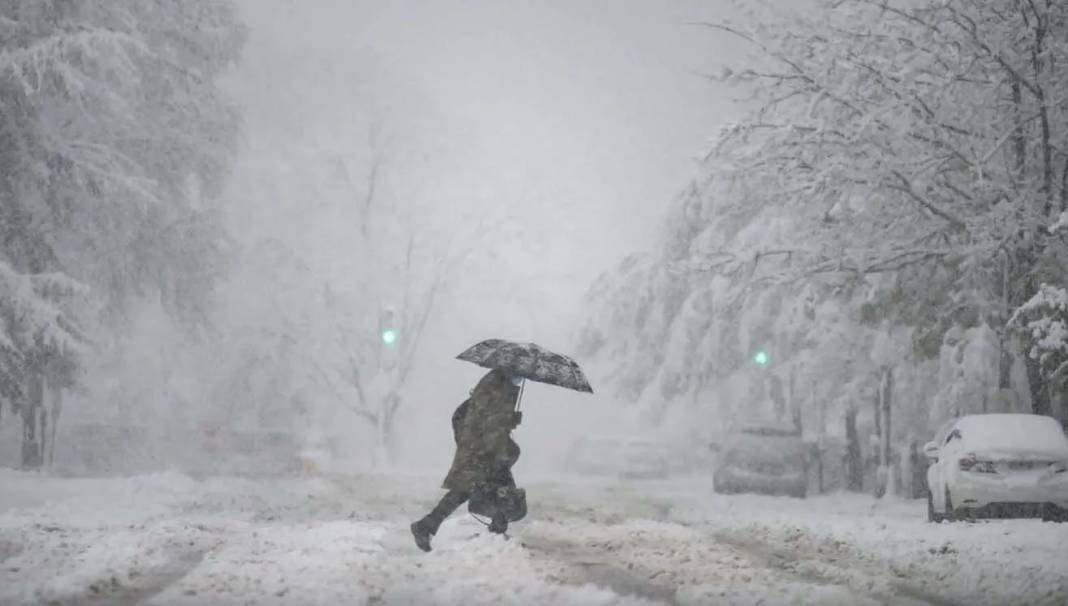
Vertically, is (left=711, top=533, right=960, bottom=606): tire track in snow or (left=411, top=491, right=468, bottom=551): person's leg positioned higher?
(left=411, top=491, right=468, bottom=551): person's leg

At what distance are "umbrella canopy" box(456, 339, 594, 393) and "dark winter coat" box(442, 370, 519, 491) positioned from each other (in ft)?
0.53

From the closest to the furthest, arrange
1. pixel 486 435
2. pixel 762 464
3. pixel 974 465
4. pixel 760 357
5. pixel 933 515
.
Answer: pixel 486 435 → pixel 974 465 → pixel 933 515 → pixel 762 464 → pixel 760 357

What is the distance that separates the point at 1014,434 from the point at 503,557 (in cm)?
739

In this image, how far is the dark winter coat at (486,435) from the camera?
34.0 ft

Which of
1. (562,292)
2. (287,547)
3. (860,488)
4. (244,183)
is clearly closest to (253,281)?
(244,183)

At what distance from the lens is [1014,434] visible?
13.6 m

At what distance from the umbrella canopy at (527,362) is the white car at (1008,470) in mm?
5570

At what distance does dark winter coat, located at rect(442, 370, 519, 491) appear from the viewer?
34.0 feet

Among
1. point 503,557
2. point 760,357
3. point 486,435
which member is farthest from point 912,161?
point 760,357

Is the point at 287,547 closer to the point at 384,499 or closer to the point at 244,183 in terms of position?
the point at 384,499

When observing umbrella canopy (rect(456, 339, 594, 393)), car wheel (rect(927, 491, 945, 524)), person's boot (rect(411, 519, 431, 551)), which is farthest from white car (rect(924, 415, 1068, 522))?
person's boot (rect(411, 519, 431, 551))

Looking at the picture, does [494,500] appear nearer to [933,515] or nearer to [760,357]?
[933,515]

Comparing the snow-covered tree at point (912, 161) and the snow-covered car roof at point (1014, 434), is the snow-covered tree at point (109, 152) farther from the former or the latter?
the snow-covered car roof at point (1014, 434)

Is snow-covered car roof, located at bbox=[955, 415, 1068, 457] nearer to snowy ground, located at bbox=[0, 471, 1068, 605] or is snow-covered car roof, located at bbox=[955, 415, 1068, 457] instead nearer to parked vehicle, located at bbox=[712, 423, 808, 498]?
snowy ground, located at bbox=[0, 471, 1068, 605]
